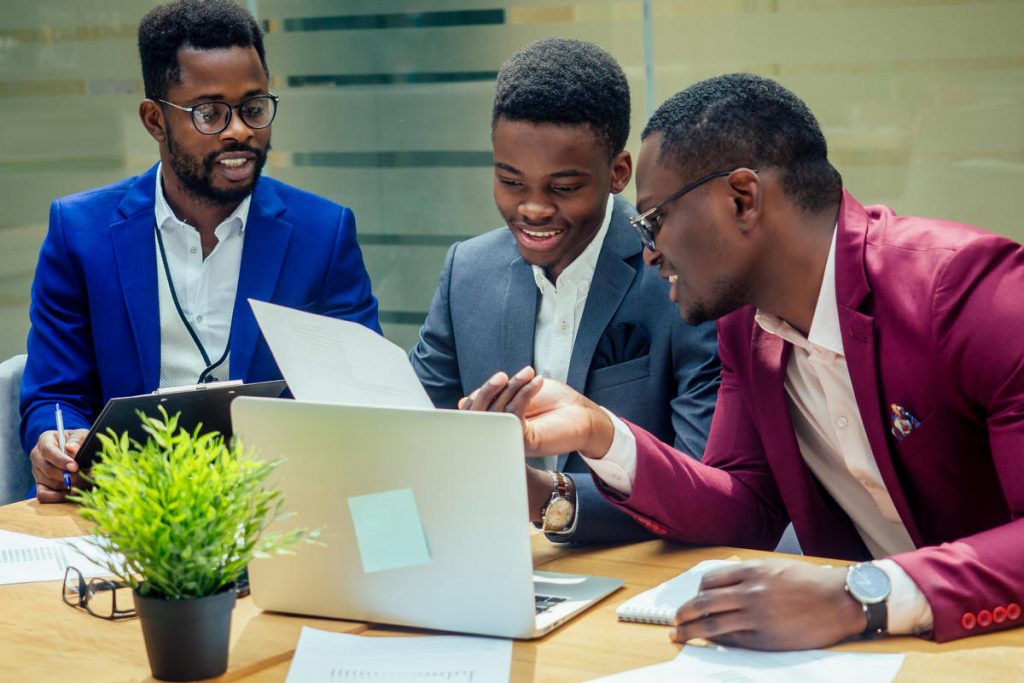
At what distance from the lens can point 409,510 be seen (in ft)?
5.98

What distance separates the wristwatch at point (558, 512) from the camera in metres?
2.28

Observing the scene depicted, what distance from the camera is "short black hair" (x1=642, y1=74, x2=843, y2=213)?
219 centimetres

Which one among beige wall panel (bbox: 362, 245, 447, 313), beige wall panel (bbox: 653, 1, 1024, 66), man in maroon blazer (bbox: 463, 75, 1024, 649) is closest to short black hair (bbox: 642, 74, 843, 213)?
man in maroon blazer (bbox: 463, 75, 1024, 649)

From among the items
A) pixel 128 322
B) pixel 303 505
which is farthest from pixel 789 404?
pixel 128 322

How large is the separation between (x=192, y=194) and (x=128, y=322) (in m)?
0.39

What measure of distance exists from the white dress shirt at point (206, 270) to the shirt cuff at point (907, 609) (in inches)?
79.7

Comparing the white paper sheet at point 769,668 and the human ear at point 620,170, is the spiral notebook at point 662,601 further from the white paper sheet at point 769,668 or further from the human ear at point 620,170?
the human ear at point 620,170

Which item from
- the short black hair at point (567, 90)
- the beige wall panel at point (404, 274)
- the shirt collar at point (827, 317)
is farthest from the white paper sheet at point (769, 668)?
the beige wall panel at point (404, 274)

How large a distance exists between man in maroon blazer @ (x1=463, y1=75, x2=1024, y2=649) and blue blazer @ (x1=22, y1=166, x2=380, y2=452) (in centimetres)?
126

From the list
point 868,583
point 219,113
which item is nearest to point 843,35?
point 219,113

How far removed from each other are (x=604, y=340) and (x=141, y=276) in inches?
49.1

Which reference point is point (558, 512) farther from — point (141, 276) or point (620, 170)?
point (141, 276)

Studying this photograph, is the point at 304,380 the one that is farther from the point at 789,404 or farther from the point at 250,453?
the point at 789,404

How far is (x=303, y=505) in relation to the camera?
6.15ft
